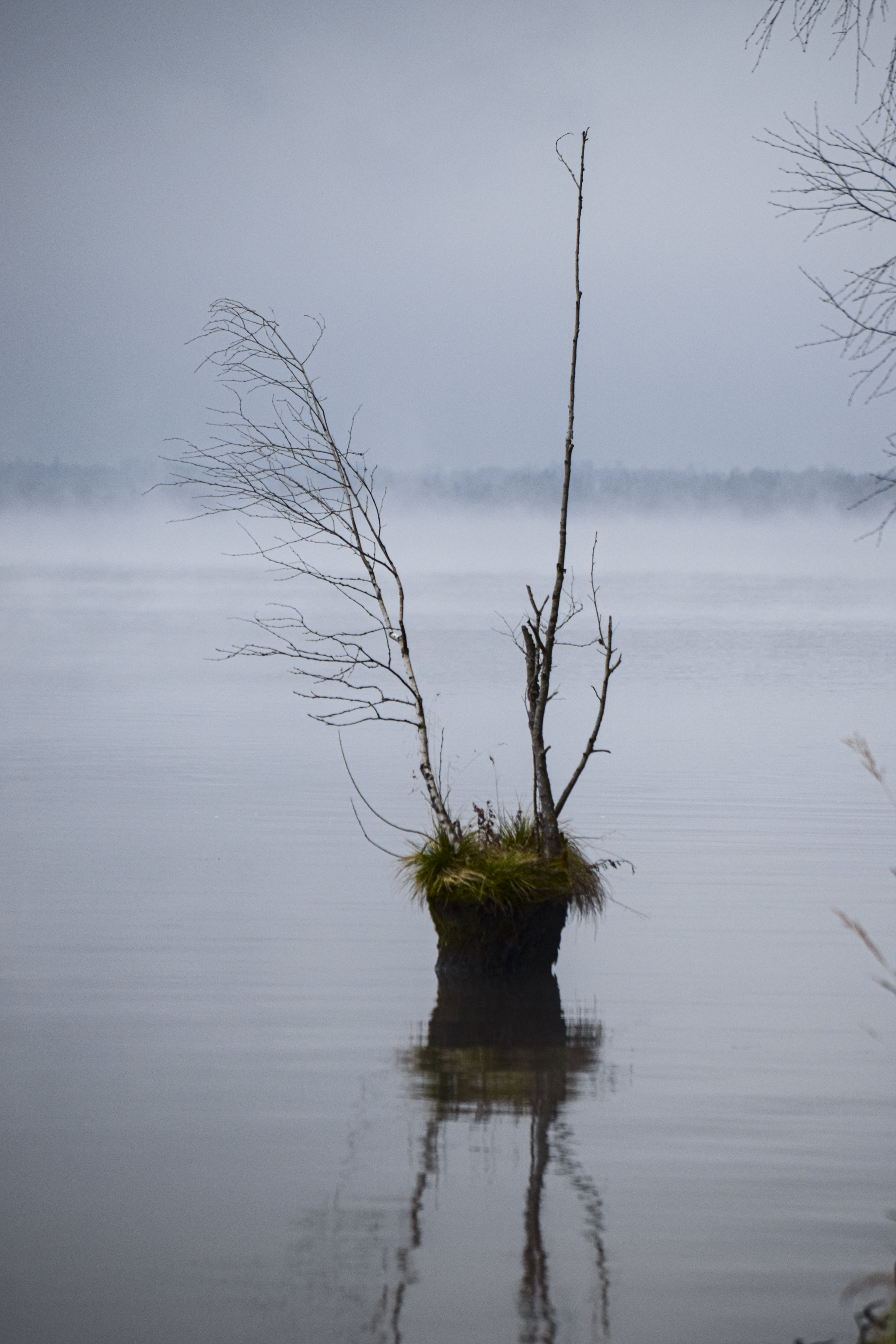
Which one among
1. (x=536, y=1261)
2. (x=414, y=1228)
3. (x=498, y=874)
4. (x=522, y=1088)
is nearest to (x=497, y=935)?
(x=498, y=874)

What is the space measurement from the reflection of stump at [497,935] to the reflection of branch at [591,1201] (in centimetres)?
220

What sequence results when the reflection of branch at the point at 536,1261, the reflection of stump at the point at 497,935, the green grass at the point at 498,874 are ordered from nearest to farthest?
the reflection of branch at the point at 536,1261 < the green grass at the point at 498,874 < the reflection of stump at the point at 497,935

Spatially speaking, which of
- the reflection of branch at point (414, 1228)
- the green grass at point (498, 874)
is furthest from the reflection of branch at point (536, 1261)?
the green grass at point (498, 874)

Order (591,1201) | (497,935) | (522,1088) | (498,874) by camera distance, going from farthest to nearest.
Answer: (497,935)
(498,874)
(522,1088)
(591,1201)

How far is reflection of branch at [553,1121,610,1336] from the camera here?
15.1ft

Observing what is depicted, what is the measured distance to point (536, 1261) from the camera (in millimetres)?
4867

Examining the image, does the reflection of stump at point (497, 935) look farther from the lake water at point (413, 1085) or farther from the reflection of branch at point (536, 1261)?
the reflection of branch at point (536, 1261)

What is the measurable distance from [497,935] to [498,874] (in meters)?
0.39

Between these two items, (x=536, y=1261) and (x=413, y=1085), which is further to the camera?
(x=413, y=1085)

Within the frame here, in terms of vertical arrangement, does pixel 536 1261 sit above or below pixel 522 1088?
above

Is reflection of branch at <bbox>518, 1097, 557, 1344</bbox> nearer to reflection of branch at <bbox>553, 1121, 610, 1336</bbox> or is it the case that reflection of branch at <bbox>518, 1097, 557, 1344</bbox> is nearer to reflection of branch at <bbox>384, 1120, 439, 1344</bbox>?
reflection of branch at <bbox>553, 1121, 610, 1336</bbox>

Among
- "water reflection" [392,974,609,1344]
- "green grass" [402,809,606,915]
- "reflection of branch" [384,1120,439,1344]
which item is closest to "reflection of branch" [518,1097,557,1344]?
"water reflection" [392,974,609,1344]

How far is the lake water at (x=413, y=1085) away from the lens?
4676 mm

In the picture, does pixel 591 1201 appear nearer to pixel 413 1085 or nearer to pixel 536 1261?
pixel 536 1261
